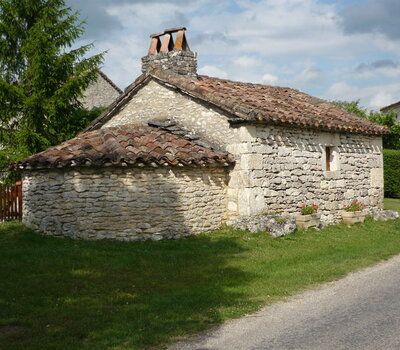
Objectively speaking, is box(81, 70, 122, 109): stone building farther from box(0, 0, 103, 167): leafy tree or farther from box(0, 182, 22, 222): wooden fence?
box(0, 182, 22, 222): wooden fence

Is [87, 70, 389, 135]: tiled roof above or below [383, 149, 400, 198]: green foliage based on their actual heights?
above

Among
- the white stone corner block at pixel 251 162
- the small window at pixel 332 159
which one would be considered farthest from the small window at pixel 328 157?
the white stone corner block at pixel 251 162

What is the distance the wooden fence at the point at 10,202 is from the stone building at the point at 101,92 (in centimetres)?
1458

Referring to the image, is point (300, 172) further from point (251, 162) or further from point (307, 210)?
point (251, 162)

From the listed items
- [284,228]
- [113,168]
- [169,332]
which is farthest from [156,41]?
[169,332]

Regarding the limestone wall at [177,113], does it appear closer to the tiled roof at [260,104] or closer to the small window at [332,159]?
the tiled roof at [260,104]

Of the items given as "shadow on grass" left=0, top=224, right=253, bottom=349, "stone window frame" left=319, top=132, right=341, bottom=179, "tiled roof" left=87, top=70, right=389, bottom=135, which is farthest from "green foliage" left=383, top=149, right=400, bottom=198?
"shadow on grass" left=0, top=224, right=253, bottom=349

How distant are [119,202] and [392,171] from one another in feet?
60.0

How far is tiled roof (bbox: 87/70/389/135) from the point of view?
13031 mm

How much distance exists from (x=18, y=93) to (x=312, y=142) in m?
10.9

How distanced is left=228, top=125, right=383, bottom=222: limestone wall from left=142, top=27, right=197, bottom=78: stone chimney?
3236 mm

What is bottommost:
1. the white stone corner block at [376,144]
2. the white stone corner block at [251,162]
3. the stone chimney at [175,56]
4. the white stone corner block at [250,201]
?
the white stone corner block at [250,201]

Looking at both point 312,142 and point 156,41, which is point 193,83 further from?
point 312,142

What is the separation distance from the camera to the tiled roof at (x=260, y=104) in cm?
1303
